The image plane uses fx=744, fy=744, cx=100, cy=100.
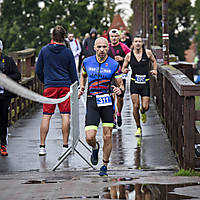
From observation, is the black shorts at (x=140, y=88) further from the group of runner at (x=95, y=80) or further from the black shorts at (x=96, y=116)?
the black shorts at (x=96, y=116)

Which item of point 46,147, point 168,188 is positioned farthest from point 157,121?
point 168,188

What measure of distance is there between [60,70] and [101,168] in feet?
7.42

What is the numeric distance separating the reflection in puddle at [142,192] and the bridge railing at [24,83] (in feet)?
22.0

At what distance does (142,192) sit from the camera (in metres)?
8.14

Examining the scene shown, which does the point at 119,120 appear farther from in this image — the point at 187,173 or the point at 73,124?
the point at 187,173

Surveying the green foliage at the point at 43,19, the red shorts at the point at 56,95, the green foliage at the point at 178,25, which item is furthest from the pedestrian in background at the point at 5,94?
the green foliage at the point at 178,25

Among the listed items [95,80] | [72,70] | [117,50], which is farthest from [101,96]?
[117,50]

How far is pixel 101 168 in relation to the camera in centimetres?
955

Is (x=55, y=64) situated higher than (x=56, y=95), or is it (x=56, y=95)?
(x=55, y=64)

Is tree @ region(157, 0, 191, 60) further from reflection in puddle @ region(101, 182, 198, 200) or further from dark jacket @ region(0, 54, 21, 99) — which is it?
reflection in puddle @ region(101, 182, 198, 200)

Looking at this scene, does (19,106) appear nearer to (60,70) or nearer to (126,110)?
(126,110)

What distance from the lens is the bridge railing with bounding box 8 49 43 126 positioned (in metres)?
15.5

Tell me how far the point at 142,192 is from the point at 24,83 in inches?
365

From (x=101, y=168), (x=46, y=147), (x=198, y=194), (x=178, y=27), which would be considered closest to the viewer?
(x=198, y=194)
